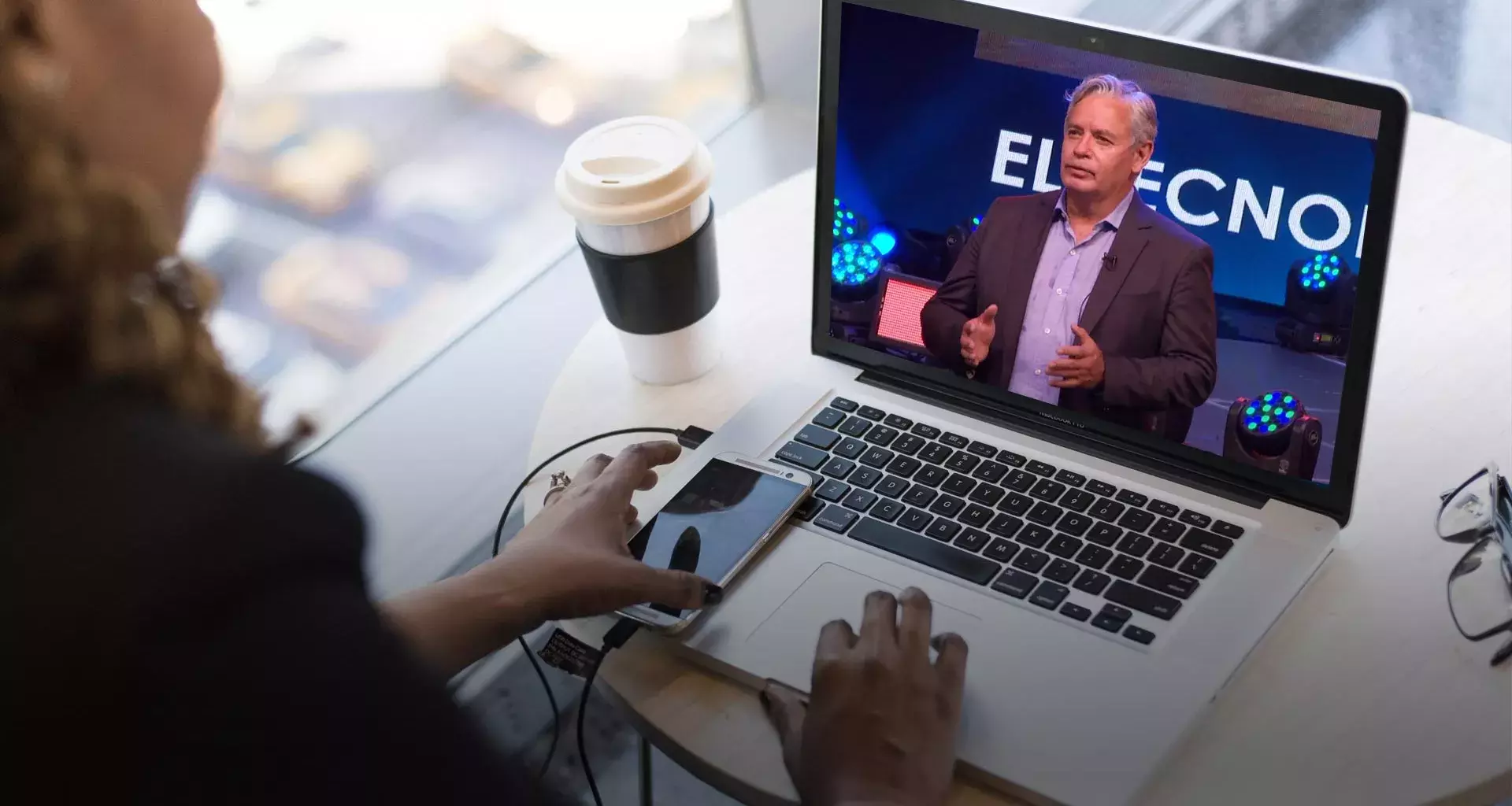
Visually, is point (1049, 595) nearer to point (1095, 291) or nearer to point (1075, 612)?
point (1075, 612)

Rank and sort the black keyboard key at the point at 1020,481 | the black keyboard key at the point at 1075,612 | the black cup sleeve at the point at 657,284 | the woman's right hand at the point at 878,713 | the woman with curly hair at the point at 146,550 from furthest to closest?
the black cup sleeve at the point at 657,284 < the black keyboard key at the point at 1020,481 < the black keyboard key at the point at 1075,612 < the woman's right hand at the point at 878,713 < the woman with curly hair at the point at 146,550

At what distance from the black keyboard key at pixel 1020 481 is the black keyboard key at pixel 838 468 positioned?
0.12 meters

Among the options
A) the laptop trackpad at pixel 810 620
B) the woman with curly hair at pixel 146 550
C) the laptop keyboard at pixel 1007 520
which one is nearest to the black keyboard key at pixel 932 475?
the laptop keyboard at pixel 1007 520

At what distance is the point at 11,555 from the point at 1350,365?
0.79m

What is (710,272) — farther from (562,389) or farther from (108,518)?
(108,518)

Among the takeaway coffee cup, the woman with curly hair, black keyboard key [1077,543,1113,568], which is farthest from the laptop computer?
the woman with curly hair

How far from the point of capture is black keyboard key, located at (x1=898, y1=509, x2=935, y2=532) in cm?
94

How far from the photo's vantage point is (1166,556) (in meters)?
0.88

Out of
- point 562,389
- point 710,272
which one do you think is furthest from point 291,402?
point 710,272

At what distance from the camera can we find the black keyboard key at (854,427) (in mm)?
1019

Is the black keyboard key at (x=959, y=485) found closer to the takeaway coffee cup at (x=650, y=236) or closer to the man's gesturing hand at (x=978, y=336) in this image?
the man's gesturing hand at (x=978, y=336)

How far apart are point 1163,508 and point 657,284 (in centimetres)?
46

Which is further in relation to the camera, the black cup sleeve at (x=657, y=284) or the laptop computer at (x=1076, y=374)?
the black cup sleeve at (x=657, y=284)

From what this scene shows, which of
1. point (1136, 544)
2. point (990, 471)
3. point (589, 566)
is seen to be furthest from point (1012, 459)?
point (589, 566)
